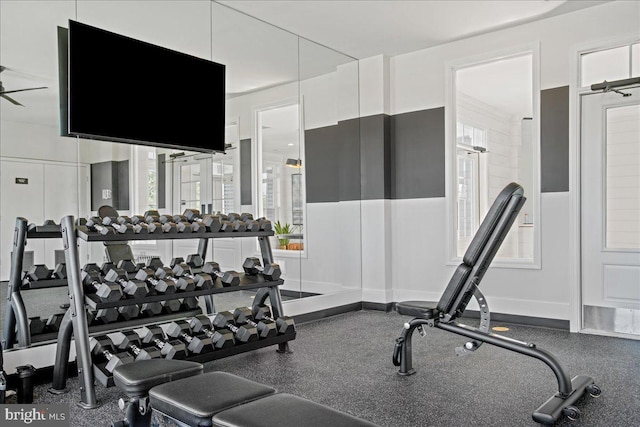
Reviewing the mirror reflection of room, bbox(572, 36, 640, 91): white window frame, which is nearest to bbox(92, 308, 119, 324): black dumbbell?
the mirror reflection of room

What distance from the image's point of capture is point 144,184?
12.0 feet

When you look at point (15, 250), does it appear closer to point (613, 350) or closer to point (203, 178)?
point (203, 178)

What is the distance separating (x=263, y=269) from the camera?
3.70m

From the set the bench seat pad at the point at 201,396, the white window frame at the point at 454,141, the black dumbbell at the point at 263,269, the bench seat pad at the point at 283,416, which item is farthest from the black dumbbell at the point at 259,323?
the white window frame at the point at 454,141

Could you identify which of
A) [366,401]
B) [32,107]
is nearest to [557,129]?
[366,401]

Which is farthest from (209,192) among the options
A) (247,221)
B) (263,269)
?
(263,269)

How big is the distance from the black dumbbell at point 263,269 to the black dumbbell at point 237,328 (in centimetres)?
43

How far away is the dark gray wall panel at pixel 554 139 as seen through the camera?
450cm

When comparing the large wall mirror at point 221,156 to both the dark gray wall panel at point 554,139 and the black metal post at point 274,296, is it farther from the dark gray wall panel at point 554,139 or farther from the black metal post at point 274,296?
the dark gray wall panel at point 554,139

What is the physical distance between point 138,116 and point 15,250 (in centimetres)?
121

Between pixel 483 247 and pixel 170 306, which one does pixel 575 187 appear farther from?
pixel 170 306

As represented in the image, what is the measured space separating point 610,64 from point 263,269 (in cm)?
362

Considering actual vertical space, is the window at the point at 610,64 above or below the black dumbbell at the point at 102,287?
above

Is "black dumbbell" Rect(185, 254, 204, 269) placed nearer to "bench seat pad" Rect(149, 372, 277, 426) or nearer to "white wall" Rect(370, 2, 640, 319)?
"bench seat pad" Rect(149, 372, 277, 426)
